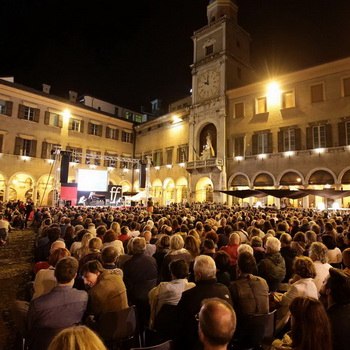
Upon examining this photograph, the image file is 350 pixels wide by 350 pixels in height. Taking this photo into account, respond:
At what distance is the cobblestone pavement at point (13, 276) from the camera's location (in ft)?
12.9

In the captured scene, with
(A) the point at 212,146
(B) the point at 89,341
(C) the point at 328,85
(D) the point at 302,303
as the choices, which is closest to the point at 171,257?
(D) the point at 302,303

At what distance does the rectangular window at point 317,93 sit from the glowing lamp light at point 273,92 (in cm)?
269

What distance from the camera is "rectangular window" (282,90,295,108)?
22.6 meters

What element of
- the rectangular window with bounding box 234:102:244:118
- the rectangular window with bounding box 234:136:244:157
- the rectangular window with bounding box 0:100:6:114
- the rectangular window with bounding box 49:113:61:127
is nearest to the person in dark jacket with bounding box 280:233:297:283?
the rectangular window with bounding box 234:136:244:157

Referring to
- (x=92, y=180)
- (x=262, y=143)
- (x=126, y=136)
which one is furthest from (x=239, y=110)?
(x=126, y=136)

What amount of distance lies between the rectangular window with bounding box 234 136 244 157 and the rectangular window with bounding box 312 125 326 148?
6113 millimetres

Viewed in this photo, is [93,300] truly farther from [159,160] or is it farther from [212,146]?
[159,160]

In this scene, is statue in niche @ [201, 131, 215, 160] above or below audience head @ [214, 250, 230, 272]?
above

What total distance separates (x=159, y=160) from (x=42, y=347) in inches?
1223

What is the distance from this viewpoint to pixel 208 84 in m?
27.7

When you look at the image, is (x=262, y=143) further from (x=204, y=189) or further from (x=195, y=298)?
(x=195, y=298)

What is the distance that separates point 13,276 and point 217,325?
6.87 meters

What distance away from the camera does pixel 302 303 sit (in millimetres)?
1955

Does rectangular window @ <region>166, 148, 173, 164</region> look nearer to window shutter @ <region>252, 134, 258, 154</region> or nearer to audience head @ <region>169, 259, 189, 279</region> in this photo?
window shutter @ <region>252, 134, 258, 154</region>
